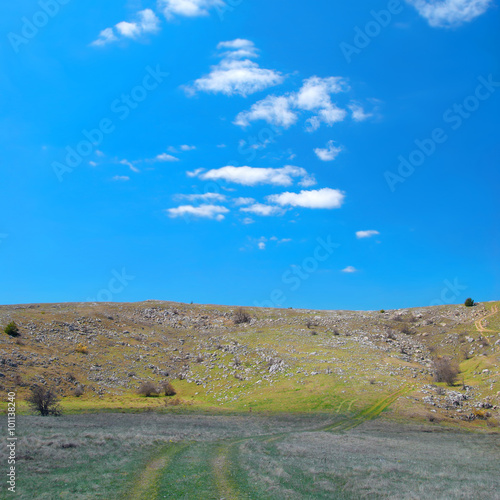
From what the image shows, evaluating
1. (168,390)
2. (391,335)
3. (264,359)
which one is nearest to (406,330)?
(391,335)

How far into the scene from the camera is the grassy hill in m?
50.3

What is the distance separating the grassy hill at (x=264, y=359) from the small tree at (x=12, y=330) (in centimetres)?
100

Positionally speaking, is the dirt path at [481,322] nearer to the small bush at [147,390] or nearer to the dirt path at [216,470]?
the dirt path at [216,470]

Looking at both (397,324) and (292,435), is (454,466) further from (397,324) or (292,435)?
(397,324)

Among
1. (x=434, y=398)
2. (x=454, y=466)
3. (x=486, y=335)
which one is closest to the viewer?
(x=454, y=466)

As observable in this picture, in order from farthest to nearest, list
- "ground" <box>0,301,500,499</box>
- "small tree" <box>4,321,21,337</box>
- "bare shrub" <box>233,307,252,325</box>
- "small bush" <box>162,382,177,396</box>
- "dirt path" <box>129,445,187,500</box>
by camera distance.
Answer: "bare shrub" <box>233,307,252,325</box>, "small tree" <box>4,321,21,337</box>, "small bush" <box>162,382,177,396</box>, "ground" <box>0,301,500,499</box>, "dirt path" <box>129,445,187,500</box>

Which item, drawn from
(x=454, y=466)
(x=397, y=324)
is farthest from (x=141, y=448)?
(x=397, y=324)

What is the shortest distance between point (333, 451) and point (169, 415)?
84.1ft

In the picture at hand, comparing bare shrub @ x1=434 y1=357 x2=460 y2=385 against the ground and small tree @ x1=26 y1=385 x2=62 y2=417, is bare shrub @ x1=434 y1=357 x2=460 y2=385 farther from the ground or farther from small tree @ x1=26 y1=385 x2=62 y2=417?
small tree @ x1=26 y1=385 x2=62 y2=417

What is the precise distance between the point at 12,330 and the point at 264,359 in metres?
44.0

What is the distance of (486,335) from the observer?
7200 cm

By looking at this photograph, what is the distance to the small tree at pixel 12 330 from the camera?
61781mm

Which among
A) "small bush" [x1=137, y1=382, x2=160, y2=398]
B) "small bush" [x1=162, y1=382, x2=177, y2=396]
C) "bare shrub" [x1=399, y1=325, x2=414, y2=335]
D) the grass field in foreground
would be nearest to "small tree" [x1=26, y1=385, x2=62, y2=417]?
the grass field in foreground

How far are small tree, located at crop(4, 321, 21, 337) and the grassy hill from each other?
100 cm
